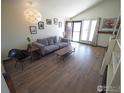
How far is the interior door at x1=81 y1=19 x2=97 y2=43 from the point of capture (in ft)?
19.1

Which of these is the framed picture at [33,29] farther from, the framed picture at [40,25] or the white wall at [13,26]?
the framed picture at [40,25]

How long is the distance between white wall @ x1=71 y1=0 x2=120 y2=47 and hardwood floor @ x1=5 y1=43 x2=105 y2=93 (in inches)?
112

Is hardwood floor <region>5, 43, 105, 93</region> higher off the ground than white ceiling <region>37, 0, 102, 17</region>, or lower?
lower

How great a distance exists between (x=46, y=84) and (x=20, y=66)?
4.60 ft

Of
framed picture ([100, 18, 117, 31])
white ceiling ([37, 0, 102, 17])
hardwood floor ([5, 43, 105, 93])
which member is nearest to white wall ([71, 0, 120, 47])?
framed picture ([100, 18, 117, 31])

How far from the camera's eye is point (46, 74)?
2604 millimetres

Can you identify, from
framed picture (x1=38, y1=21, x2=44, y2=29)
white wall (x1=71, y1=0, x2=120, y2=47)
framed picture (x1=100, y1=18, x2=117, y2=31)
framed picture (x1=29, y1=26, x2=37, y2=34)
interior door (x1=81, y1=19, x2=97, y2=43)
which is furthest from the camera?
interior door (x1=81, y1=19, x2=97, y2=43)

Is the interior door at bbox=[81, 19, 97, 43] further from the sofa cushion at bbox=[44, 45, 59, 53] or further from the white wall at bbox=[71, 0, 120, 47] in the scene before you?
the sofa cushion at bbox=[44, 45, 59, 53]

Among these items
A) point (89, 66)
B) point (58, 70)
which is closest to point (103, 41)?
point (89, 66)

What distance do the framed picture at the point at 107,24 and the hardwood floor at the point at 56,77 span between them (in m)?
3.04

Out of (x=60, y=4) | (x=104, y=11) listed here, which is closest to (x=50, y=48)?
(x=60, y=4)

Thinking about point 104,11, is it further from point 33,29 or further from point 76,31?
point 33,29

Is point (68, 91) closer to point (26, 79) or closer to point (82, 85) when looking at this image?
point (82, 85)

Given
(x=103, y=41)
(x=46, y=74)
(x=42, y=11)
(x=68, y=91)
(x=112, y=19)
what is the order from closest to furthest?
(x=68, y=91) → (x=46, y=74) → (x=42, y=11) → (x=112, y=19) → (x=103, y=41)
